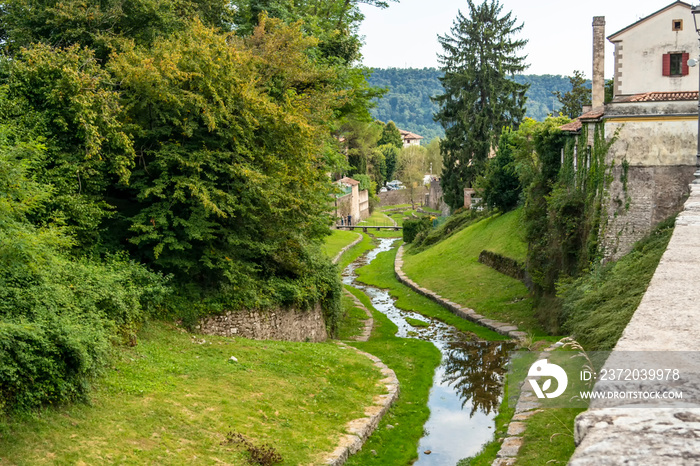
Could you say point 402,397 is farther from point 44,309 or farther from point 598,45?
point 598,45

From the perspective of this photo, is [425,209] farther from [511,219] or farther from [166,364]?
[166,364]

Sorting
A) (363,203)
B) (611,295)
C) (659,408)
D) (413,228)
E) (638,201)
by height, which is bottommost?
(413,228)

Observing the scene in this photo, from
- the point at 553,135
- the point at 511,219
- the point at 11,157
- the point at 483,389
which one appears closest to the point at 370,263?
the point at 511,219

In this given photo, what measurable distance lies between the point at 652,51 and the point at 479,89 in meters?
28.6

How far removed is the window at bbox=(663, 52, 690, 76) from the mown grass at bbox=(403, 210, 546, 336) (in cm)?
1033

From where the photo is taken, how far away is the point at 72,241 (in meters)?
14.6

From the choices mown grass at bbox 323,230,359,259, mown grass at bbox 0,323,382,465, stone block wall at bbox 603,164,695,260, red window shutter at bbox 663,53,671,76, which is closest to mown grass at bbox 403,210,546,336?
stone block wall at bbox 603,164,695,260

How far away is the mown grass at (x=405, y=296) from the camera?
84.6ft

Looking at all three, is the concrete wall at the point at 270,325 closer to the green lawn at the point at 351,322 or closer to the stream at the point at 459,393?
the green lawn at the point at 351,322

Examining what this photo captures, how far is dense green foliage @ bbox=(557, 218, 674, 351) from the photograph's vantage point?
440 inches

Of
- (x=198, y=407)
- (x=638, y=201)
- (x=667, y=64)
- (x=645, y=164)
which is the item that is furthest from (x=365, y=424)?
(x=667, y=64)

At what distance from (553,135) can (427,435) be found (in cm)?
1691

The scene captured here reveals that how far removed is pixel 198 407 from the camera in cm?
1203

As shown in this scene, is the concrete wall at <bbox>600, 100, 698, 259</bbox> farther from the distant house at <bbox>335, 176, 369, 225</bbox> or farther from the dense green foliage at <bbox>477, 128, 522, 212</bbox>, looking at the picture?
the distant house at <bbox>335, 176, 369, 225</bbox>
